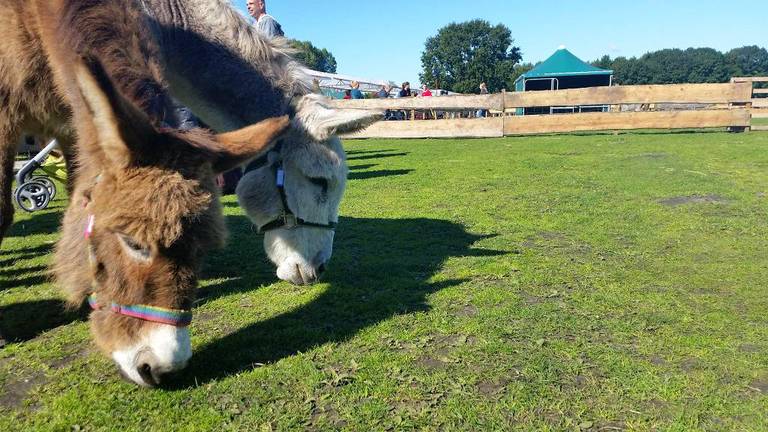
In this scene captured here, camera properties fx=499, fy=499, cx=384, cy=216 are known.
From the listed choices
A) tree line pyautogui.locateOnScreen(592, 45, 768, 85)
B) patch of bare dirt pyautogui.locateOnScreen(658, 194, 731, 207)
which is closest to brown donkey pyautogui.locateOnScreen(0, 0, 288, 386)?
patch of bare dirt pyautogui.locateOnScreen(658, 194, 731, 207)

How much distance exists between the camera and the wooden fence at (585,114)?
62.9 feet

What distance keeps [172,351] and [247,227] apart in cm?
483

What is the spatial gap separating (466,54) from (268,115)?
98.9 metres

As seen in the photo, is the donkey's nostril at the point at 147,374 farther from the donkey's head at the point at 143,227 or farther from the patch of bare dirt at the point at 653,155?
the patch of bare dirt at the point at 653,155

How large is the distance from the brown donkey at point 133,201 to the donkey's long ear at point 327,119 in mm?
1029

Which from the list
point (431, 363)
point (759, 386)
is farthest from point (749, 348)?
point (431, 363)

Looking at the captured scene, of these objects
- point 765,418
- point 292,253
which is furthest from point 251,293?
point 765,418

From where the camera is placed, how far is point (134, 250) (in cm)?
255

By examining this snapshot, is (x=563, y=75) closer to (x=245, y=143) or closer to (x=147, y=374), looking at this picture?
(x=245, y=143)

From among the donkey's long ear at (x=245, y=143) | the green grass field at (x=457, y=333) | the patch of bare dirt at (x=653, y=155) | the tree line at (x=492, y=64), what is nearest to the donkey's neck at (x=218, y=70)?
the donkey's long ear at (x=245, y=143)

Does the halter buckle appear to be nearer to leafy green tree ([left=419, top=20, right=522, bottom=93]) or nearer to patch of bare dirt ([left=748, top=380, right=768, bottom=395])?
patch of bare dirt ([left=748, top=380, right=768, bottom=395])

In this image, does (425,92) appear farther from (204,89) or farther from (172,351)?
(172,351)

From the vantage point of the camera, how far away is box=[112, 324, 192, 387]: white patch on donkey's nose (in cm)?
253

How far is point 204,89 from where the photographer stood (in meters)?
4.45
